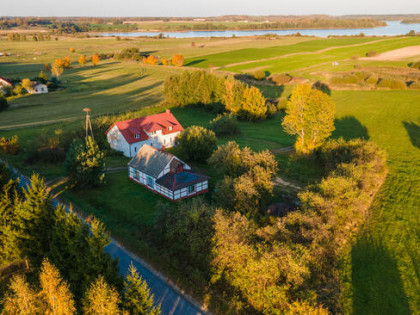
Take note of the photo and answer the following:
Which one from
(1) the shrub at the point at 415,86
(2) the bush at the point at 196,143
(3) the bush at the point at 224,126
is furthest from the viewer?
(1) the shrub at the point at 415,86

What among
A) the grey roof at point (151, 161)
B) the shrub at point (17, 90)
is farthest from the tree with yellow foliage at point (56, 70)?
the grey roof at point (151, 161)

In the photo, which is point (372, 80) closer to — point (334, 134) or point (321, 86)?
point (321, 86)

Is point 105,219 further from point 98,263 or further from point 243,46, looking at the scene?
point 243,46

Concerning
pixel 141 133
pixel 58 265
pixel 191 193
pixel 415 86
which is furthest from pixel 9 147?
pixel 415 86

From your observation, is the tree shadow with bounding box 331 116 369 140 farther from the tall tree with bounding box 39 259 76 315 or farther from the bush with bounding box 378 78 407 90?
the tall tree with bounding box 39 259 76 315

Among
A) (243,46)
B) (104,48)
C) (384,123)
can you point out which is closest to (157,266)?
(384,123)

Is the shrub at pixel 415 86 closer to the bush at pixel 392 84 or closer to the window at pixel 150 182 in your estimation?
the bush at pixel 392 84
